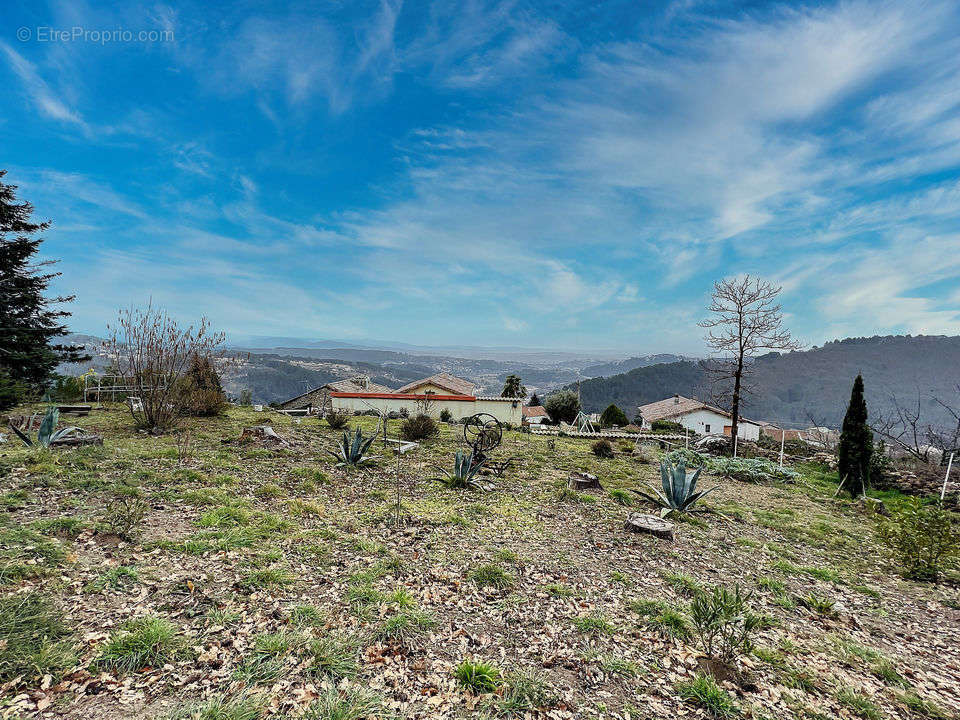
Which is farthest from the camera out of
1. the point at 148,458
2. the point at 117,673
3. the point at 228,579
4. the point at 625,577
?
the point at 148,458

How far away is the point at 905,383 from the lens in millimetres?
87125

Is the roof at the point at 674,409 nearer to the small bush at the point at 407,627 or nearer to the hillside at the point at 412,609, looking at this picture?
the hillside at the point at 412,609

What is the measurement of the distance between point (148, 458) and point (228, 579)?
566 cm

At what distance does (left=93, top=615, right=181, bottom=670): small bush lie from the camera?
9.16ft

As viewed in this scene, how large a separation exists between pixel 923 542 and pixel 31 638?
387 inches

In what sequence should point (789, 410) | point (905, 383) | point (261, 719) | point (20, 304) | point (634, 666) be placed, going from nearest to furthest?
point (261, 719)
point (634, 666)
point (20, 304)
point (789, 410)
point (905, 383)

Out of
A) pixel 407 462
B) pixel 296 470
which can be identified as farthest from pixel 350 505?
pixel 407 462

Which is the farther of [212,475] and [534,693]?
[212,475]

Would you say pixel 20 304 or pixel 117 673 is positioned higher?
pixel 20 304

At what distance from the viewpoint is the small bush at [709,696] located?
2.83 meters

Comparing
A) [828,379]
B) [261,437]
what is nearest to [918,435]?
[261,437]

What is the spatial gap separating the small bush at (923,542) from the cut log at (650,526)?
311cm

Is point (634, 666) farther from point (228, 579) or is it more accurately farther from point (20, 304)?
point (20, 304)

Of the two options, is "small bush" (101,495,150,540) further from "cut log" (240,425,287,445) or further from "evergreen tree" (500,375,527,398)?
"evergreen tree" (500,375,527,398)
